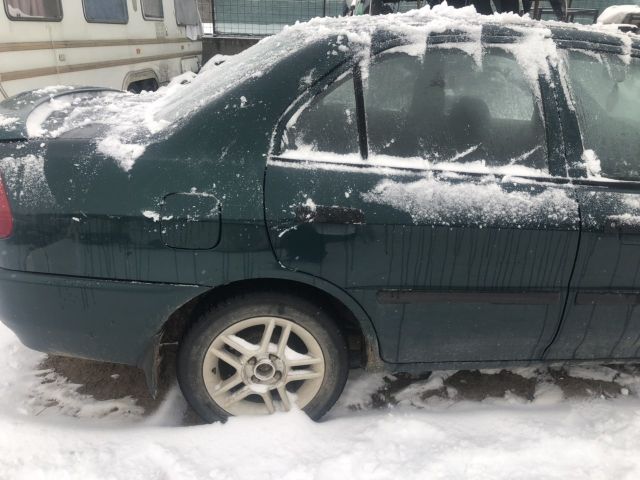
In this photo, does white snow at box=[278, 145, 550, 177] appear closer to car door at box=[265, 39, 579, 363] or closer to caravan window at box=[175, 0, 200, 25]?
car door at box=[265, 39, 579, 363]

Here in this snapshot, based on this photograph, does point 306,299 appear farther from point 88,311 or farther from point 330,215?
point 88,311

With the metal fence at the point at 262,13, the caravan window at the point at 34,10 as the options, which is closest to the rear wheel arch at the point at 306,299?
the caravan window at the point at 34,10

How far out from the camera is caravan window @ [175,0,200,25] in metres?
8.79

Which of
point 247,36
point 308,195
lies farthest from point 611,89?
point 247,36

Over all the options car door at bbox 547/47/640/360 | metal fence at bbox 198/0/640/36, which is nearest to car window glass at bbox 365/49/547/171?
car door at bbox 547/47/640/360

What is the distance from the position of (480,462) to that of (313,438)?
0.70 meters

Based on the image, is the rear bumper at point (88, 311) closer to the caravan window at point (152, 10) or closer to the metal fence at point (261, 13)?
the caravan window at point (152, 10)

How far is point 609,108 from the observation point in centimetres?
227

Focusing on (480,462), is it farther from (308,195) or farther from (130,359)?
(130,359)

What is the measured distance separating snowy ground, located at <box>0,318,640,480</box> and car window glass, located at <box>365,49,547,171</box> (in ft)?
3.93

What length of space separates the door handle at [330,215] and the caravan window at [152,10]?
6609 mm

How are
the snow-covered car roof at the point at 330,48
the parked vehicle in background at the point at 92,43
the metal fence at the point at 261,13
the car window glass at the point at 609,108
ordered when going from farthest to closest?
the metal fence at the point at 261,13
the parked vehicle in background at the point at 92,43
the car window glass at the point at 609,108
the snow-covered car roof at the point at 330,48

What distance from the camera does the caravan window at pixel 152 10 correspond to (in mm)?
7355

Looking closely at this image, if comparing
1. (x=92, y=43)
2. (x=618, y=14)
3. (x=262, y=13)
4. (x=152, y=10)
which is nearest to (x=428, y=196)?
(x=92, y=43)
